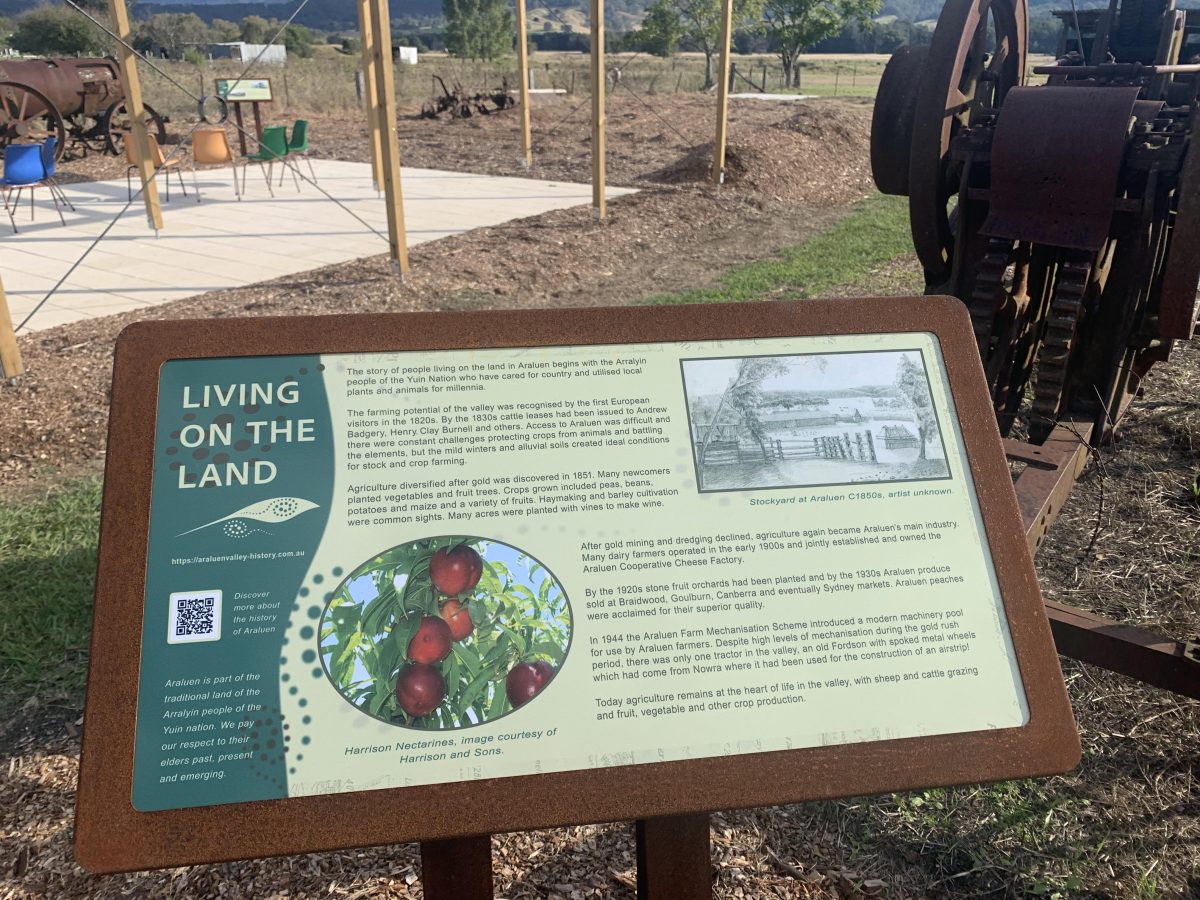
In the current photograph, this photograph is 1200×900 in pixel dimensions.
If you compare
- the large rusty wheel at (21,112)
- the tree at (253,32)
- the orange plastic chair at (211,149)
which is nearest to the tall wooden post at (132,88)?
the orange plastic chair at (211,149)

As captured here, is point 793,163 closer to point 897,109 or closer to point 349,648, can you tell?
point 897,109

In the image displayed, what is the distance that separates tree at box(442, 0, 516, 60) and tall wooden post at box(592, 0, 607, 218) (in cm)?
5725

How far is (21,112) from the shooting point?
14.2m

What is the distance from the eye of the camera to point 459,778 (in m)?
1.44

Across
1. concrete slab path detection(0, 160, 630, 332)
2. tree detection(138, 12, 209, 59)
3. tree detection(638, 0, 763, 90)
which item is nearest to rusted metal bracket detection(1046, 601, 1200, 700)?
concrete slab path detection(0, 160, 630, 332)

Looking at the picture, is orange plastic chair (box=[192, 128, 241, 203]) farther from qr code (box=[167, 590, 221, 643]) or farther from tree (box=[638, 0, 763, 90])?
tree (box=[638, 0, 763, 90])

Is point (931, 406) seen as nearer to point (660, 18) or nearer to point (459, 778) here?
point (459, 778)

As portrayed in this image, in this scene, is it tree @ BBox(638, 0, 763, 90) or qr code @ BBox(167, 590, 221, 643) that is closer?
qr code @ BBox(167, 590, 221, 643)

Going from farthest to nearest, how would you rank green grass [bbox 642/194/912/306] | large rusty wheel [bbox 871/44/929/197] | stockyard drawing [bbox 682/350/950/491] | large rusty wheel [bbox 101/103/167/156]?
large rusty wheel [bbox 101/103/167/156], green grass [bbox 642/194/912/306], large rusty wheel [bbox 871/44/929/197], stockyard drawing [bbox 682/350/950/491]

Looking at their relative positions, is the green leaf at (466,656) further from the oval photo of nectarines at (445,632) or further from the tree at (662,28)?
the tree at (662,28)

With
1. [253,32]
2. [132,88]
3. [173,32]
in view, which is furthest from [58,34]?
[132,88]

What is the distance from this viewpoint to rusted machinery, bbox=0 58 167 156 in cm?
1434

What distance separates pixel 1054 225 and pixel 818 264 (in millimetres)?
5810

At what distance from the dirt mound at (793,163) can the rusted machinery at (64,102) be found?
26.7 feet
